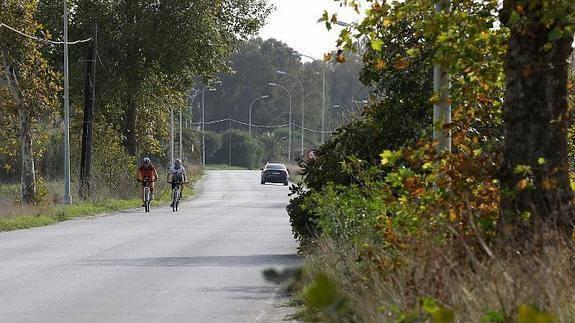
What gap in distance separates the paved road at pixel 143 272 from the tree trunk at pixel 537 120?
206cm

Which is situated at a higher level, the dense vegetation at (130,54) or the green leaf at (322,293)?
the dense vegetation at (130,54)

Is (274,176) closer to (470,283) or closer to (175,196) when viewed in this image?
(175,196)

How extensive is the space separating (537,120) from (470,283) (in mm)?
2680

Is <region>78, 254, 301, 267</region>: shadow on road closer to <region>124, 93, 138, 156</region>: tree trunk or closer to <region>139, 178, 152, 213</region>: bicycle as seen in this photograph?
<region>139, 178, 152, 213</region>: bicycle

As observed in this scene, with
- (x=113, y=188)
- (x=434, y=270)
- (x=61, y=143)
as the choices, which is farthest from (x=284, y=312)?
(x=61, y=143)

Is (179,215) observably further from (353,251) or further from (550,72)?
(550,72)

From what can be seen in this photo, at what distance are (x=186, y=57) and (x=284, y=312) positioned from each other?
36.5 meters

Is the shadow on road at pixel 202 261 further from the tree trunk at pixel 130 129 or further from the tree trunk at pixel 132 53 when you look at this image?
the tree trunk at pixel 130 129

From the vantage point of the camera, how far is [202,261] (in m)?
18.8

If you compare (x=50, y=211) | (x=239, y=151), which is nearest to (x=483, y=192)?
(x=50, y=211)

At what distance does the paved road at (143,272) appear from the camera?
12.4 metres

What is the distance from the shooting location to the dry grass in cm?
652

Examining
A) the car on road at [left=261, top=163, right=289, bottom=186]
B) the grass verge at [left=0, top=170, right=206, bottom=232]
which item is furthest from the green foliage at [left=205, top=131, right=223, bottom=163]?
the grass verge at [left=0, top=170, right=206, bottom=232]

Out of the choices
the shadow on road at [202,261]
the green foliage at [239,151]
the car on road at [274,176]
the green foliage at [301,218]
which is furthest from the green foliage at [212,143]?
the shadow on road at [202,261]
